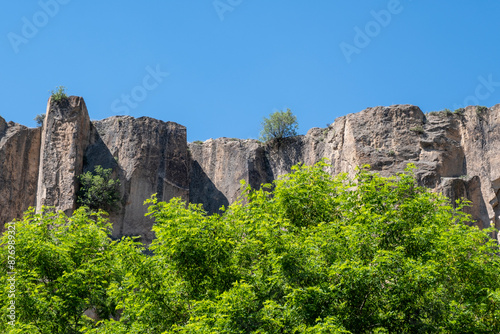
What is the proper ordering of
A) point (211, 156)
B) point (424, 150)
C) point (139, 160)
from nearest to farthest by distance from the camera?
1. point (424, 150)
2. point (139, 160)
3. point (211, 156)

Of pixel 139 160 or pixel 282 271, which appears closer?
pixel 282 271

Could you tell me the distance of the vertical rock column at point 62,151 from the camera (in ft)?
123

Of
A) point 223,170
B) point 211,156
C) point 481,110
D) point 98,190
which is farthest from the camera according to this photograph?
point 211,156

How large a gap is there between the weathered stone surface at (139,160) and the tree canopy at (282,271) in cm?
1555

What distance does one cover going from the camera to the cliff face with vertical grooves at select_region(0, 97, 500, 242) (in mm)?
36094

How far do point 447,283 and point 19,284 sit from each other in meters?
12.6

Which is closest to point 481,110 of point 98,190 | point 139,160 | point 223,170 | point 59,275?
point 223,170

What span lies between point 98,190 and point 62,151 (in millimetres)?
3269

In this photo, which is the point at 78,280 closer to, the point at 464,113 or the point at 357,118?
the point at 357,118

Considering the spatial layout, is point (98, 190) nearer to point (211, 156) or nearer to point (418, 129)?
point (211, 156)

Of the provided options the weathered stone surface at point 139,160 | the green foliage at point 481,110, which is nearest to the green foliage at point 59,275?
the weathered stone surface at point 139,160

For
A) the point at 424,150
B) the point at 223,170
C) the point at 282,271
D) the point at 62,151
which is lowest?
the point at 282,271

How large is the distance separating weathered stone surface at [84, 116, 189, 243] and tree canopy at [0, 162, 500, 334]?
15.5 meters

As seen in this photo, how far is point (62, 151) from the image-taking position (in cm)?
3875
